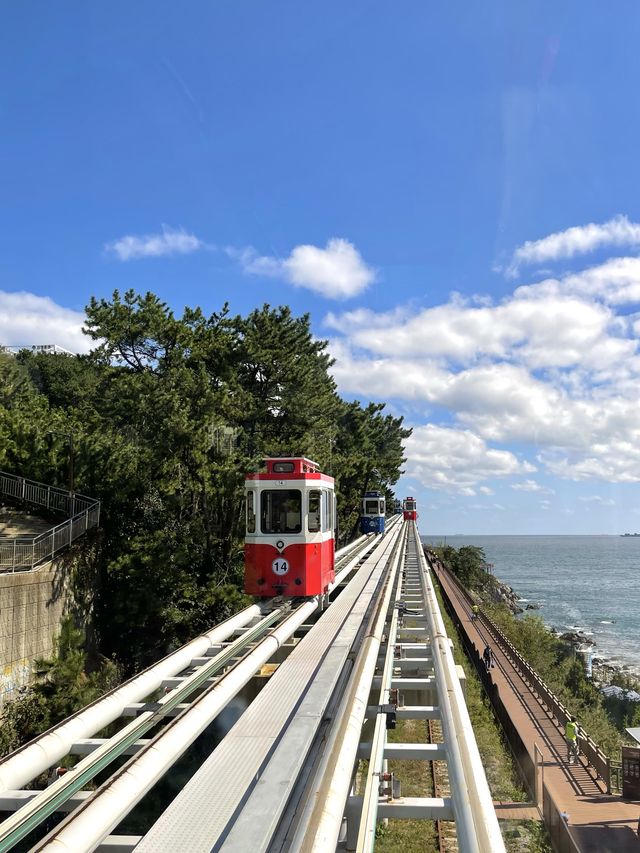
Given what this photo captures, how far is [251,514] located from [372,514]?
28.6 meters

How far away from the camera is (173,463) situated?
18766 millimetres

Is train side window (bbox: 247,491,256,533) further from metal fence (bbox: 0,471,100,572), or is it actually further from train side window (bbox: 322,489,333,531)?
metal fence (bbox: 0,471,100,572)

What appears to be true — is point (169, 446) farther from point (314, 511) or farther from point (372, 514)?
point (372, 514)

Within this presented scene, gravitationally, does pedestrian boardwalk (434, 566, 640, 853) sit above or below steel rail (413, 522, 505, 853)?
below

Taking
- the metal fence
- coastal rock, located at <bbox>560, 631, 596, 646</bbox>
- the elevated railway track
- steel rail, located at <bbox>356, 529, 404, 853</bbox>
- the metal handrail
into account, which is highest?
the metal fence

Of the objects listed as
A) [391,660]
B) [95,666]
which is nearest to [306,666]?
[391,660]

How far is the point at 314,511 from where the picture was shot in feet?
38.7

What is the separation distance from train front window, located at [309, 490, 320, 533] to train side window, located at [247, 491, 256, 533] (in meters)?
1.06

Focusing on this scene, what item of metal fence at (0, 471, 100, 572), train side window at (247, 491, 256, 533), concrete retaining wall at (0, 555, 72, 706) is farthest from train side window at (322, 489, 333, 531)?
metal fence at (0, 471, 100, 572)

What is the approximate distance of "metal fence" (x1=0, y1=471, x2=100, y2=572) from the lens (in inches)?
652

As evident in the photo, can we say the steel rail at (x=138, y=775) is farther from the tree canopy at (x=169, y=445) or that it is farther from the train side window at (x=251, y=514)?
the tree canopy at (x=169, y=445)

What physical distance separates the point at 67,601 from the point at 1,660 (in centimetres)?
360

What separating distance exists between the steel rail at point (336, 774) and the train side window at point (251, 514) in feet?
14.7

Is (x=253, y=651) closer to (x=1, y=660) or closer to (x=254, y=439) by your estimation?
(x=1, y=660)
